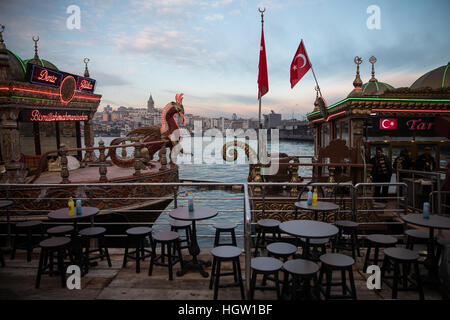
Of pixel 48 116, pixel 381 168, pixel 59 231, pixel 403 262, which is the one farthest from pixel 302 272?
pixel 48 116

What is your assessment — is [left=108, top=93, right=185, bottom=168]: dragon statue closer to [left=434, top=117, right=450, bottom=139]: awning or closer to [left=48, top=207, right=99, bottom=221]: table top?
[left=48, top=207, right=99, bottom=221]: table top

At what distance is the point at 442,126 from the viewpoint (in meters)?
10.8

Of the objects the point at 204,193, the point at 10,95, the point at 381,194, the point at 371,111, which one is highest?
the point at 10,95

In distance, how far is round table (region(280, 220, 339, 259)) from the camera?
4.30 m

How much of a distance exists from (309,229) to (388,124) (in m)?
8.57

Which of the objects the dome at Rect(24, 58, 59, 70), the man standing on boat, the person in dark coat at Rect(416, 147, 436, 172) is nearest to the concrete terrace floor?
the man standing on boat

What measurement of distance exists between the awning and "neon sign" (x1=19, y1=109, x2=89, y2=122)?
1659 cm

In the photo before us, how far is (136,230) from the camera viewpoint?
19.0 ft

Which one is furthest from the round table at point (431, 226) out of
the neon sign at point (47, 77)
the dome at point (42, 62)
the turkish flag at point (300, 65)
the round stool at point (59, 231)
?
the dome at point (42, 62)

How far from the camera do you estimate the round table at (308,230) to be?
430 centimetres
